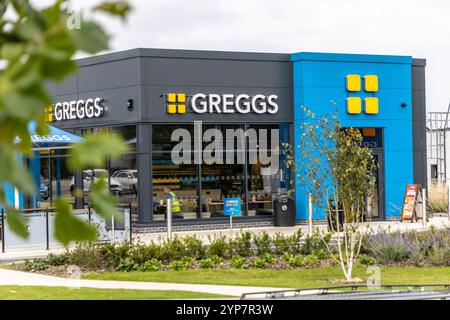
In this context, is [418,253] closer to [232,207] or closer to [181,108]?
[232,207]

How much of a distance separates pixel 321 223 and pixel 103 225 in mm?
9103

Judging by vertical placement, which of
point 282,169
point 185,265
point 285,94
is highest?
point 285,94

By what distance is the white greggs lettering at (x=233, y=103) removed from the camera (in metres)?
26.8

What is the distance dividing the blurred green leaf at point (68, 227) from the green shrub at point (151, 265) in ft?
51.1

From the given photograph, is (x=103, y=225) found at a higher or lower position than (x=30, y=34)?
lower

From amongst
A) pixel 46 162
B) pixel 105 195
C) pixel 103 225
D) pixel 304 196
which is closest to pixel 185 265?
pixel 103 225

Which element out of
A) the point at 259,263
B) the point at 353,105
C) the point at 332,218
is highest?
the point at 353,105

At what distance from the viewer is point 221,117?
27062mm

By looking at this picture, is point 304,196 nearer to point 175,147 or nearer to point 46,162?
point 175,147

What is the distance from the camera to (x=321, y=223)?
91.4 ft

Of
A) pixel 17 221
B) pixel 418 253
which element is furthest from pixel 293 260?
pixel 17 221

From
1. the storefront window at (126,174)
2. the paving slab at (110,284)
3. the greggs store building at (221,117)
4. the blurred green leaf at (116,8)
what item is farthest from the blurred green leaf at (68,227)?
the storefront window at (126,174)

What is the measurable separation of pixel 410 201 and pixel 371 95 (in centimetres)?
368

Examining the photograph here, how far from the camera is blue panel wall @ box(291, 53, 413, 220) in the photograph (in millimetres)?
27922
